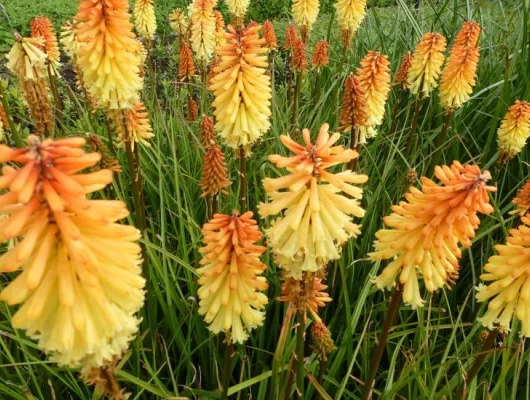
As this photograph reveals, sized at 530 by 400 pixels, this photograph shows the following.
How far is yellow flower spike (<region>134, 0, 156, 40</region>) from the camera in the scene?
5.86m

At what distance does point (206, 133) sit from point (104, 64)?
1198 mm

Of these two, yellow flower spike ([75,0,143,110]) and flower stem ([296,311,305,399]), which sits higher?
yellow flower spike ([75,0,143,110])

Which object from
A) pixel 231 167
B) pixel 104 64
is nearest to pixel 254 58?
pixel 104 64

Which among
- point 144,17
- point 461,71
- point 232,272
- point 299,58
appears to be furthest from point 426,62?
point 232,272

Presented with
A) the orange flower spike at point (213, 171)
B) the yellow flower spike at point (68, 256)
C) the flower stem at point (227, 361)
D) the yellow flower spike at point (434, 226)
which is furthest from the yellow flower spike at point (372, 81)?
the yellow flower spike at point (68, 256)

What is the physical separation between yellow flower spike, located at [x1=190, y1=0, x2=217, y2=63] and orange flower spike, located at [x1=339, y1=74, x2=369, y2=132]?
7.31ft

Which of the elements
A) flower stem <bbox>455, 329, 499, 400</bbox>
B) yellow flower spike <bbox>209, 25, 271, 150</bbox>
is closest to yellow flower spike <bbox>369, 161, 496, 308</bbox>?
flower stem <bbox>455, 329, 499, 400</bbox>

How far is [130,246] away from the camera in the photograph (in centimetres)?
179

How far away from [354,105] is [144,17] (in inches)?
124

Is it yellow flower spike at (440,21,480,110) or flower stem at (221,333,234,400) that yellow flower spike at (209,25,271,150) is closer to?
flower stem at (221,333,234,400)

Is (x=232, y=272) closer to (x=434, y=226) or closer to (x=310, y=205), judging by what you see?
(x=310, y=205)

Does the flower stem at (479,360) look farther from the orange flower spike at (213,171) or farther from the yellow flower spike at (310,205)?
the orange flower spike at (213,171)

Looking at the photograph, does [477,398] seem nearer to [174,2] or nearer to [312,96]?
[312,96]

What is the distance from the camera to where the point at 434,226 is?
2162mm
